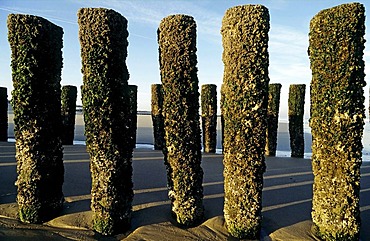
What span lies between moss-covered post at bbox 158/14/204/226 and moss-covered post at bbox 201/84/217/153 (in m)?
9.69

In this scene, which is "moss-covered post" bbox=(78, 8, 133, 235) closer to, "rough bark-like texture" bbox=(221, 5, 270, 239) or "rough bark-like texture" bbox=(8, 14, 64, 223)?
"rough bark-like texture" bbox=(8, 14, 64, 223)

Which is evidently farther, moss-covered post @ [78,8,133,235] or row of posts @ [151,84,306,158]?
row of posts @ [151,84,306,158]

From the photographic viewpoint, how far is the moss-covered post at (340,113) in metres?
5.82

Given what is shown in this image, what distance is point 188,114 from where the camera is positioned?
652 centimetres

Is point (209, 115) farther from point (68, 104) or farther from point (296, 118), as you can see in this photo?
point (68, 104)

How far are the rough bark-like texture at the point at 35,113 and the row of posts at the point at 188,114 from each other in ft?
A: 0.07

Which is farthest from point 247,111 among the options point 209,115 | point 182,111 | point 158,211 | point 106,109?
point 209,115

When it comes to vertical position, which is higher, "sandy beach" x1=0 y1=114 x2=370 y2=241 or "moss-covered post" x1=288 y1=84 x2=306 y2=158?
"moss-covered post" x1=288 y1=84 x2=306 y2=158

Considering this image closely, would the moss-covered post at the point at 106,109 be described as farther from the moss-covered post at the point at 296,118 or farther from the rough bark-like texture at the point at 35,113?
the moss-covered post at the point at 296,118

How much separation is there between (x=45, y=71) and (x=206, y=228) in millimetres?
4599

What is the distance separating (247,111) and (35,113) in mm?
4233

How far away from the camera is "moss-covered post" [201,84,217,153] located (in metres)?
16.3

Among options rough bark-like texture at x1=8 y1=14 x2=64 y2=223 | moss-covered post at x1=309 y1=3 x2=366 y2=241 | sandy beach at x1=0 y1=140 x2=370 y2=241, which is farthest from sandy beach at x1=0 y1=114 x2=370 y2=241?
moss-covered post at x1=309 y1=3 x2=366 y2=241

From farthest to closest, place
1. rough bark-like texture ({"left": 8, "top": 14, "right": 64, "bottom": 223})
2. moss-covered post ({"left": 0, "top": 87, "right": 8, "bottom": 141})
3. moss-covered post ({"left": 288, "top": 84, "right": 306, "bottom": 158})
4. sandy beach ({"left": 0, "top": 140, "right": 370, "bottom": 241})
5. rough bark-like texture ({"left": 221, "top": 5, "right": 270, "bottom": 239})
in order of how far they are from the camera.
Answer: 1. moss-covered post ({"left": 0, "top": 87, "right": 8, "bottom": 141})
2. moss-covered post ({"left": 288, "top": 84, "right": 306, "bottom": 158})
3. rough bark-like texture ({"left": 8, "top": 14, "right": 64, "bottom": 223})
4. sandy beach ({"left": 0, "top": 140, "right": 370, "bottom": 241})
5. rough bark-like texture ({"left": 221, "top": 5, "right": 270, "bottom": 239})
